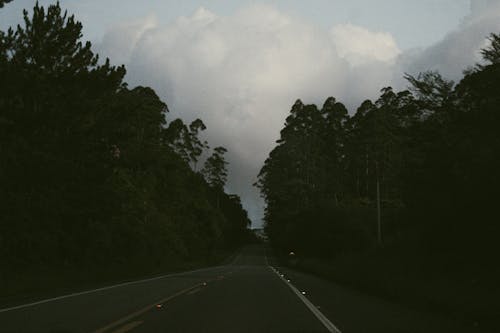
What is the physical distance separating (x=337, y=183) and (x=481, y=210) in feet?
201

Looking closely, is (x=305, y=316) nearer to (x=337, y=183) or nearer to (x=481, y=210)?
(x=481, y=210)

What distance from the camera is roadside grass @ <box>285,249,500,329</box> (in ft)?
39.2

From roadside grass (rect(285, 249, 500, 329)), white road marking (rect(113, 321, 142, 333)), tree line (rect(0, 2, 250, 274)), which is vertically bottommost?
white road marking (rect(113, 321, 142, 333))

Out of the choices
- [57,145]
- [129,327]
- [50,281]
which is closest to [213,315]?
[129,327]

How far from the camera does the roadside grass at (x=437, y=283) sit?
11953 millimetres

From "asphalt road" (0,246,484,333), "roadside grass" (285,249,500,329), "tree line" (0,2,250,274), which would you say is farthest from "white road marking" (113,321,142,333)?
"tree line" (0,2,250,274)

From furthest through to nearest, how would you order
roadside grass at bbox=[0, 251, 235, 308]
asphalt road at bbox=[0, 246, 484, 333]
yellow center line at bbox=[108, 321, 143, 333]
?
1. roadside grass at bbox=[0, 251, 235, 308]
2. asphalt road at bbox=[0, 246, 484, 333]
3. yellow center line at bbox=[108, 321, 143, 333]

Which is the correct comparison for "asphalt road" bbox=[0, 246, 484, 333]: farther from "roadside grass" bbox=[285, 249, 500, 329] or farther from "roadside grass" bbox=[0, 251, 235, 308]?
"roadside grass" bbox=[0, 251, 235, 308]

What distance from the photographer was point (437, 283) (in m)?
16.7

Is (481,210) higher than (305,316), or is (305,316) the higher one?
(481,210)

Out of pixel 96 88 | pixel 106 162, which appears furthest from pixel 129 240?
pixel 96 88

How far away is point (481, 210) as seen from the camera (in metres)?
15.7

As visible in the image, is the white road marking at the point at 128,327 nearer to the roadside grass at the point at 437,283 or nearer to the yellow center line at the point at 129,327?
the yellow center line at the point at 129,327

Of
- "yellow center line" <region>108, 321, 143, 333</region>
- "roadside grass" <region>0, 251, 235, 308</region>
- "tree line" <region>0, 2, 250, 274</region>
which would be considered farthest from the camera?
"tree line" <region>0, 2, 250, 274</region>
